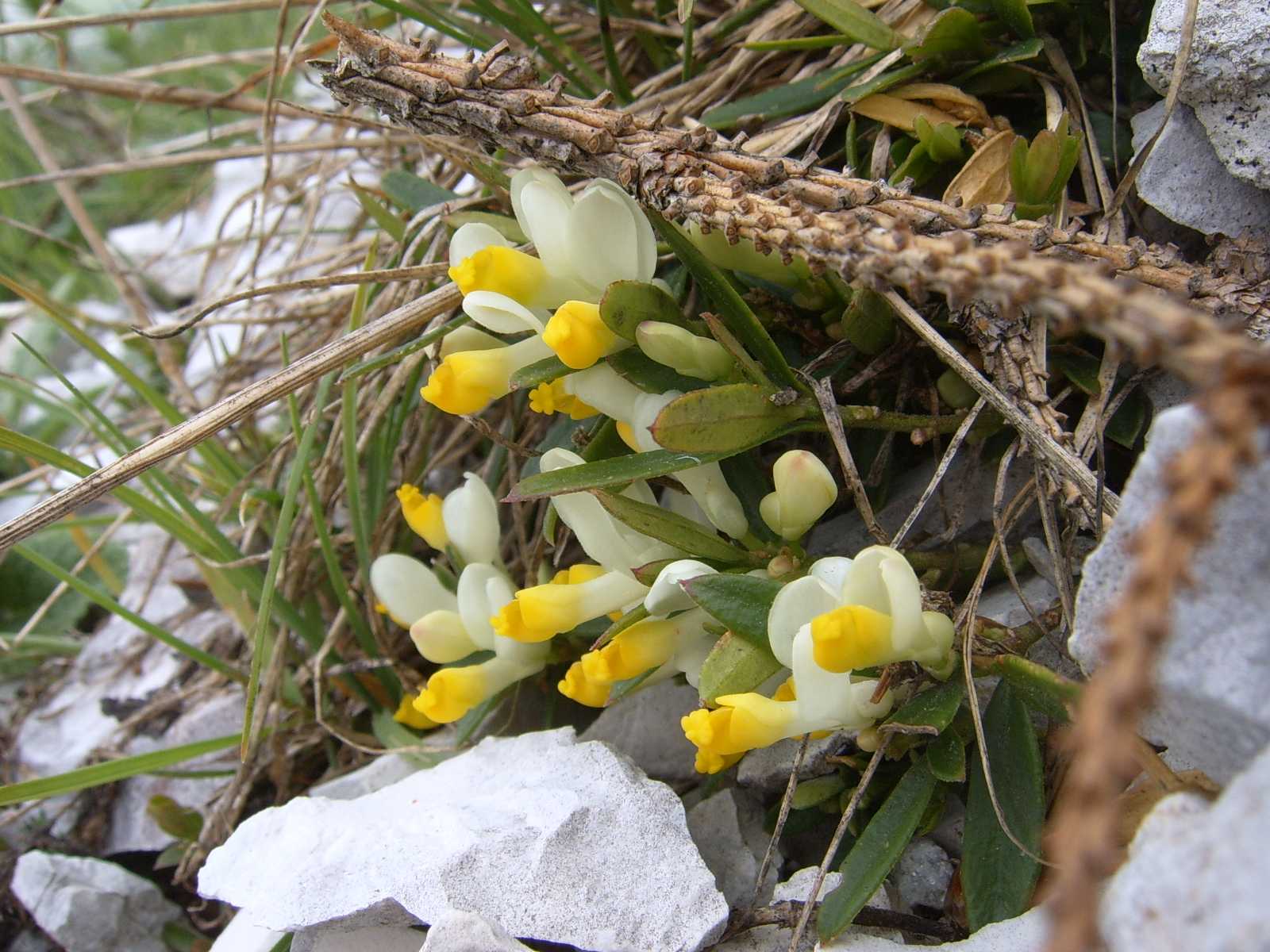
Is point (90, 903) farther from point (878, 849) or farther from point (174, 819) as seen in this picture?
point (878, 849)

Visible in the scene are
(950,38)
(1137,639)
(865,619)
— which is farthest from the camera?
(950,38)

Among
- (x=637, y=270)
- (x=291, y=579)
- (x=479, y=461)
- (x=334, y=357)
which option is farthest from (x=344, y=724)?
(x=637, y=270)

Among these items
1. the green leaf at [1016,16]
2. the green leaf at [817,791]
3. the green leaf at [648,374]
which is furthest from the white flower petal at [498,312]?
the green leaf at [1016,16]

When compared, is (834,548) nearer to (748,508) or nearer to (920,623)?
(748,508)

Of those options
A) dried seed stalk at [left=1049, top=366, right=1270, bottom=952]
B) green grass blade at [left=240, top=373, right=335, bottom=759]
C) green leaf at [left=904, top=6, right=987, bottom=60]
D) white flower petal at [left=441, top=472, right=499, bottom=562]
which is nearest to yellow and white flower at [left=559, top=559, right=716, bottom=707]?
white flower petal at [left=441, top=472, right=499, bottom=562]

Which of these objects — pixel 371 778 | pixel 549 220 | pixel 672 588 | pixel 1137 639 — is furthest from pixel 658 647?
pixel 1137 639

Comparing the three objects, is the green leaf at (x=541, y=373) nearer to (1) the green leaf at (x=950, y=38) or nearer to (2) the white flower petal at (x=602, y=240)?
(2) the white flower petal at (x=602, y=240)

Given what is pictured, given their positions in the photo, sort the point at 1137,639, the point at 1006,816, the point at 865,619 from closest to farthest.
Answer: the point at 1137,639 < the point at 865,619 < the point at 1006,816
